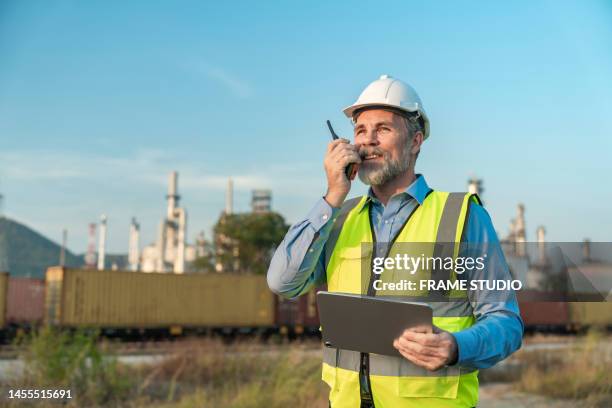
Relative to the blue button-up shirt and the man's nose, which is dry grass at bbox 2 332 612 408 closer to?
the blue button-up shirt

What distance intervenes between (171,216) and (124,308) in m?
48.4

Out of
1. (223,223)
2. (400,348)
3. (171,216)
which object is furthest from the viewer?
(171,216)

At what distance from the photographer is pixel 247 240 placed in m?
54.5

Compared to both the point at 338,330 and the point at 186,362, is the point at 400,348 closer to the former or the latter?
the point at 338,330

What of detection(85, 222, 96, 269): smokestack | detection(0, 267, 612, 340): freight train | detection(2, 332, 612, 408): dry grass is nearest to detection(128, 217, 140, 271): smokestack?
detection(85, 222, 96, 269): smokestack

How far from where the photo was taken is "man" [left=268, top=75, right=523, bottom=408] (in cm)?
226

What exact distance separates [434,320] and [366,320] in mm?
377

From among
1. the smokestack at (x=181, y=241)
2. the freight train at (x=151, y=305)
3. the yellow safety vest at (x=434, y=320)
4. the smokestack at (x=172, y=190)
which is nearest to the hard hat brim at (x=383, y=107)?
the yellow safety vest at (x=434, y=320)

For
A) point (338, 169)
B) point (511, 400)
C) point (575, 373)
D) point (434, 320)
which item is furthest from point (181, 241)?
point (434, 320)

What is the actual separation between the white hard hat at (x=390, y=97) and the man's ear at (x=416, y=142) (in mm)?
83

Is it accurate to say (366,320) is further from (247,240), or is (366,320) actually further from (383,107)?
(247,240)

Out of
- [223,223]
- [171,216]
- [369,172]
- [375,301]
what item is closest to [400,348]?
[375,301]

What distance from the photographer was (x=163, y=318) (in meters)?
25.3

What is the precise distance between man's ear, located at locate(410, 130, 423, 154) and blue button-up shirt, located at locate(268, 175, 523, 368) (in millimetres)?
118
